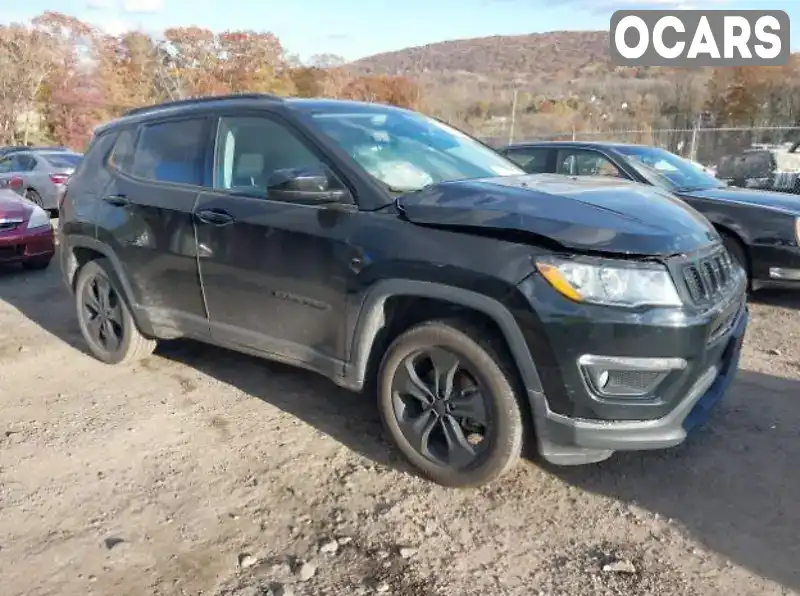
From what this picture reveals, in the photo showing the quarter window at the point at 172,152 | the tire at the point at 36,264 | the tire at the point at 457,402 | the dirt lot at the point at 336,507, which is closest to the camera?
the dirt lot at the point at 336,507

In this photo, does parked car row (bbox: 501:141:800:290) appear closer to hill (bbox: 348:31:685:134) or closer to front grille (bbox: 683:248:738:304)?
front grille (bbox: 683:248:738:304)

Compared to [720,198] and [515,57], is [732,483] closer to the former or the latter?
[720,198]

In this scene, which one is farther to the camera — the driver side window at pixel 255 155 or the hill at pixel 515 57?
the hill at pixel 515 57

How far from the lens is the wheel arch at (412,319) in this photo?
2.93 meters

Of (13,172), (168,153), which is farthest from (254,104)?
(13,172)

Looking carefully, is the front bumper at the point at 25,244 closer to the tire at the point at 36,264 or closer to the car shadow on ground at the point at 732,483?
the tire at the point at 36,264

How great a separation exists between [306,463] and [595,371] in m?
1.53

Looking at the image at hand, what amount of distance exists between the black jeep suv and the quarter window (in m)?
0.01

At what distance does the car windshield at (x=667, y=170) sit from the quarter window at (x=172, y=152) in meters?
4.40

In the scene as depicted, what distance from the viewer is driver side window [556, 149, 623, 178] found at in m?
7.11

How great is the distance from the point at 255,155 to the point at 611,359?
224 centimetres

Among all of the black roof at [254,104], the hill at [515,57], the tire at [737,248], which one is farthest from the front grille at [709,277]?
the hill at [515,57]

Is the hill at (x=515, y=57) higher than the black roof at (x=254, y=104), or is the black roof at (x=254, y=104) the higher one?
the hill at (x=515, y=57)

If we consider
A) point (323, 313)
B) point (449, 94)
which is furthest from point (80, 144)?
point (323, 313)
